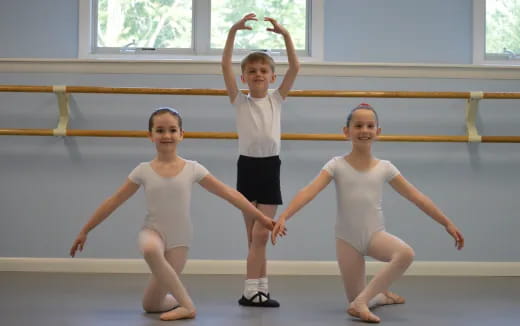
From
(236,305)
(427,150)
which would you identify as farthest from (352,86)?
(236,305)

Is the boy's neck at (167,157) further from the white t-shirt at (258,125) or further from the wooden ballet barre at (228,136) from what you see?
the wooden ballet barre at (228,136)

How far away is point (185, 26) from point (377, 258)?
1753 millimetres

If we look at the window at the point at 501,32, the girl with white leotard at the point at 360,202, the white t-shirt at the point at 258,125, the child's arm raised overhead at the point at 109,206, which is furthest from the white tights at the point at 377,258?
the window at the point at 501,32

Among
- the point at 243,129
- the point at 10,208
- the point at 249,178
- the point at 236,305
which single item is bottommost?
the point at 236,305

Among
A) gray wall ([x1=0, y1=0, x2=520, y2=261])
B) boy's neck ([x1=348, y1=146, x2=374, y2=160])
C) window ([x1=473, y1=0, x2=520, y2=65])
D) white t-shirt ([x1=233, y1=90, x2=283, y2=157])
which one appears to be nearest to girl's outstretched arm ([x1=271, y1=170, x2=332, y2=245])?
boy's neck ([x1=348, y1=146, x2=374, y2=160])

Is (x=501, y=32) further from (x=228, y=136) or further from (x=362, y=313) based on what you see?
(x=362, y=313)

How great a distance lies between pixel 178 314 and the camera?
2227mm

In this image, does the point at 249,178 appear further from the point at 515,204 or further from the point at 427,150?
the point at 515,204

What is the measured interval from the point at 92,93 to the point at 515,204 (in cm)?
213

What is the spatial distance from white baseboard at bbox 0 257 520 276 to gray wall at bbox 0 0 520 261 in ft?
0.12

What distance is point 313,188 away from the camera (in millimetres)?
2449

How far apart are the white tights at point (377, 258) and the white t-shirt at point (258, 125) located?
435 millimetres

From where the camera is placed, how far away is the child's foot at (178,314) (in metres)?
2.22

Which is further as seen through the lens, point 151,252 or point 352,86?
point 352,86
